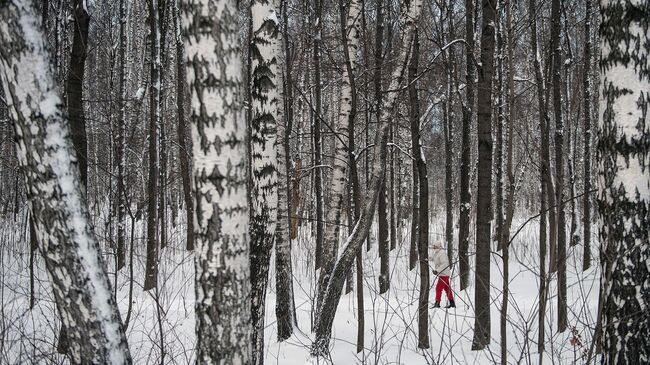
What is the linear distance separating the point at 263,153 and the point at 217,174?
5.37 ft

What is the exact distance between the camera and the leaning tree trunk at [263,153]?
150 inches

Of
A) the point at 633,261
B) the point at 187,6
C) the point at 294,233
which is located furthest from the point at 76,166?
the point at 294,233

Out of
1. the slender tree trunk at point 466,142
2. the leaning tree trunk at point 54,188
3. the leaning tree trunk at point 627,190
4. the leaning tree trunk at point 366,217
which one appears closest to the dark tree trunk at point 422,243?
the leaning tree trunk at point 366,217

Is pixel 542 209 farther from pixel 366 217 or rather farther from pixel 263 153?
pixel 263 153

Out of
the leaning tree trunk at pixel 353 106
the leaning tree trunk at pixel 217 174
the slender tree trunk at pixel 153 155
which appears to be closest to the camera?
the leaning tree trunk at pixel 217 174

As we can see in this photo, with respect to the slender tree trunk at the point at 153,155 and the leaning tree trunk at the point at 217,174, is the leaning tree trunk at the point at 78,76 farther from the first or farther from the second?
the leaning tree trunk at the point at 217,174

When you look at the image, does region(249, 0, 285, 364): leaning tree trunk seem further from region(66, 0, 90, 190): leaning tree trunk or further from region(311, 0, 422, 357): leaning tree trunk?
region(66, 0, 90, 190): leaning tree trunk

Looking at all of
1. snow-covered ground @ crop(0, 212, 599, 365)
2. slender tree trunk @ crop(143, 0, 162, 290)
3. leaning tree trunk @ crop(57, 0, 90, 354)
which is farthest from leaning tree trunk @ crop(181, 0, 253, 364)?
slender tree trunk @ crop(143, 0, 162, 290)

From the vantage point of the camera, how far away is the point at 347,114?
622cm

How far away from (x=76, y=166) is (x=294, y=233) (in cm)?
1077

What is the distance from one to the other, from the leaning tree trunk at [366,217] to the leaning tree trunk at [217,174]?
2763mm

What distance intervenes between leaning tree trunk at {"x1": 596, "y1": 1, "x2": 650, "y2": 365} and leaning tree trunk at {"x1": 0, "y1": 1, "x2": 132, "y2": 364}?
2862 millimetres

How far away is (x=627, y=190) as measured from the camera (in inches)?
112

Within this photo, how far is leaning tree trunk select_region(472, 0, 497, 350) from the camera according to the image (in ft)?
18.2
